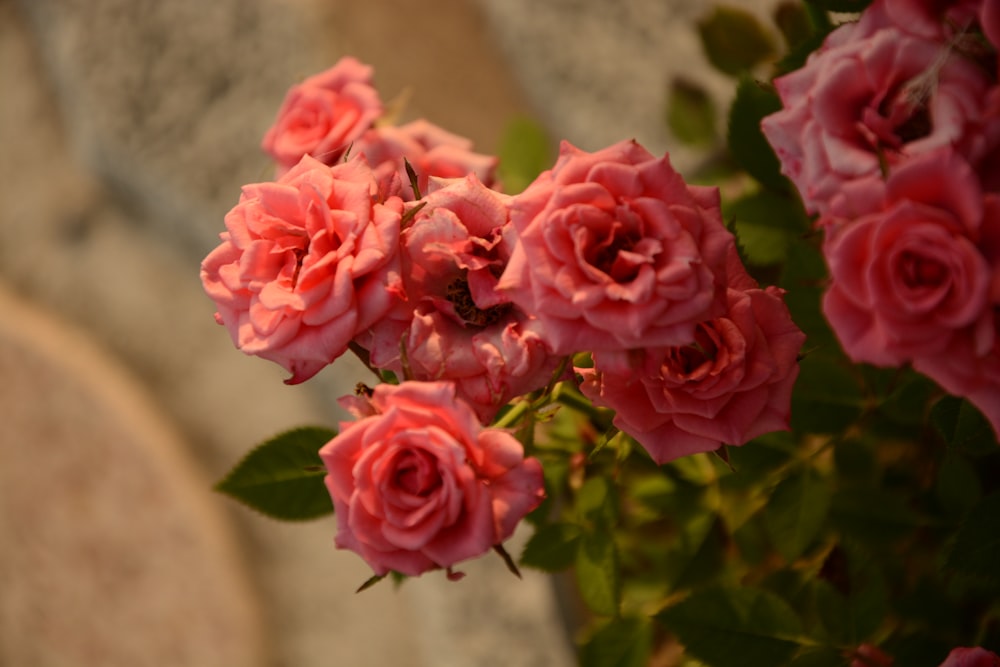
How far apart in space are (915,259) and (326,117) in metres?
0.25

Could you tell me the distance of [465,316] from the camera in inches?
11.7

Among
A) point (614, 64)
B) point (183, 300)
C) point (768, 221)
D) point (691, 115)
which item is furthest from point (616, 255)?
point (183, 300)

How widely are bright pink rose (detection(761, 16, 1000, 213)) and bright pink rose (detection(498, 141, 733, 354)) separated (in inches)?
1.4

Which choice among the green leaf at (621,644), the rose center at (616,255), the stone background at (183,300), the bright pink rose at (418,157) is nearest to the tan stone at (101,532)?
the stone background at (183,300)

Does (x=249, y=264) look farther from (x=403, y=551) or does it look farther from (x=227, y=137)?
(x=227, y=137)

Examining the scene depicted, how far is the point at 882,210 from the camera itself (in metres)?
0.24

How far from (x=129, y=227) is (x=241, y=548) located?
33 cm

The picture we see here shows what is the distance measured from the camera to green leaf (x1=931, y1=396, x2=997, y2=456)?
308 mm

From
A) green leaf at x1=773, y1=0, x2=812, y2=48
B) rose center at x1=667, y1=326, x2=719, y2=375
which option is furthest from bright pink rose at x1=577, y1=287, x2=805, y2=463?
green leaf at x1=773, y1=0, x2=812, y2=48

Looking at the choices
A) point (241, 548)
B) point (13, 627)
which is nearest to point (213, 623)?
point (241, 548)

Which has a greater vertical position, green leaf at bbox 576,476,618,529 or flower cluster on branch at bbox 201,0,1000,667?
flower cluster on branch at bbox 201,0,1000,667

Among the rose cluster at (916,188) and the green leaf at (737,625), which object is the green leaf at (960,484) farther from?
the rose cluster at (916,188)

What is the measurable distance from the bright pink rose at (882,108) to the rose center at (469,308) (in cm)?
10

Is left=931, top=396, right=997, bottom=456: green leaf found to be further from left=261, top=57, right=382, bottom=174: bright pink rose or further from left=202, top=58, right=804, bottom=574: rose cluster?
left=261, top=57, right=382, bottom=174: bright pink rose
